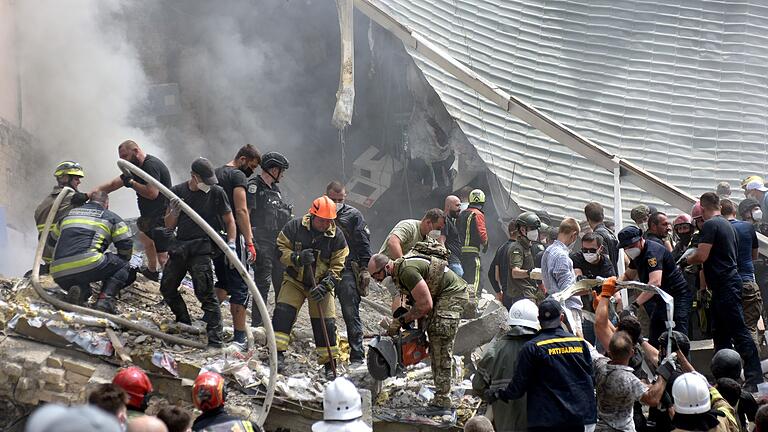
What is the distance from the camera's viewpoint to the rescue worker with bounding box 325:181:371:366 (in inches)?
345

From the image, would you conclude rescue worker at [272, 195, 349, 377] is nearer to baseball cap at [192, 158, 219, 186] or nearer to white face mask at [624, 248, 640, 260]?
baseball cap at [192, 158, 219, 186]

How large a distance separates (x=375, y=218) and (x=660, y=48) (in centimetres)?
539

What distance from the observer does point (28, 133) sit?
14.6 metres

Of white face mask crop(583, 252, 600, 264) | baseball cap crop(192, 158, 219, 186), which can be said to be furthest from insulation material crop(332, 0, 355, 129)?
white face mask crop(583, 252, 600, 264)

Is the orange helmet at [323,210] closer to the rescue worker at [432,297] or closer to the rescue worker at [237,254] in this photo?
the rescue worker at [237,254]

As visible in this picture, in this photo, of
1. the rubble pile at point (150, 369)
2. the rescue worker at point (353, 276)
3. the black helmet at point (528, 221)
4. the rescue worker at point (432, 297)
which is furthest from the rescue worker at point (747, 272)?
the rescue worker at point (353, 276)

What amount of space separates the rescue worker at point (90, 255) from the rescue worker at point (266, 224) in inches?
48.3

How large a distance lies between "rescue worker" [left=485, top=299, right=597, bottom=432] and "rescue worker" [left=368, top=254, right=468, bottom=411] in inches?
61.1

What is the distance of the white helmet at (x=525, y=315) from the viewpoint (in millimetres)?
6559

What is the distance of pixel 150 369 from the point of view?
8.02 m

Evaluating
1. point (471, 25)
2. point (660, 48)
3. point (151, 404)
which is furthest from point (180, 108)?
point (151, 404)

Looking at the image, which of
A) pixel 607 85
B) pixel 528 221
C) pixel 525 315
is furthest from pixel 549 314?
pixel 607 85

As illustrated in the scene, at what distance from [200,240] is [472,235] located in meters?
3.88

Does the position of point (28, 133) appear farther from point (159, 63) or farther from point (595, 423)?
point (595, 423)
